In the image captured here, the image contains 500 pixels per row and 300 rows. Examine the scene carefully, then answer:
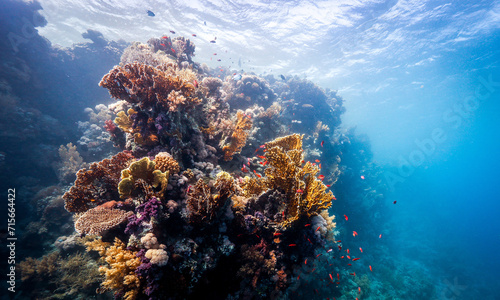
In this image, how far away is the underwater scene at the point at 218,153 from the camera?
3.55 metres

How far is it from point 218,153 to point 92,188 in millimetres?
3318

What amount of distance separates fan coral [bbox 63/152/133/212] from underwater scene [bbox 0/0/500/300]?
0.12 ft

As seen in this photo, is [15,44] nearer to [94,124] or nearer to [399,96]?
[94,124]

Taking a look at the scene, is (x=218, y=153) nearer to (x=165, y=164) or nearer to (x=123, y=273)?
(x=165, y=164)

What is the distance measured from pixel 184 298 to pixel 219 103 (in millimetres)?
6167

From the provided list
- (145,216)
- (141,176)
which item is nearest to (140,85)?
(141,176)

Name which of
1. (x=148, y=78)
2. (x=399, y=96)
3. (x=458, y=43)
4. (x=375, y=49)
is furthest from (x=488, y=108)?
(x=148, y=78)

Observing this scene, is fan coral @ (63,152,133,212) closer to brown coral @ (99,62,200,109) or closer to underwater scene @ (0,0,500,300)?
underwater scene @ (0,0,500,300)

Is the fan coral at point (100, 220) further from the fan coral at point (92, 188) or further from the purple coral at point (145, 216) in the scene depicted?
the fan coral at point (92, 188)

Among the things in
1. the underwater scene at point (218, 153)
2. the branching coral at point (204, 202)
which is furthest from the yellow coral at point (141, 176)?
the branching coral at point (204, 202)

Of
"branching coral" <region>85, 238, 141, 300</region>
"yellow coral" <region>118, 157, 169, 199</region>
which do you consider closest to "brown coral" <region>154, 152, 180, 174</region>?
"yellow coral" <region>118, 157, 169, 199</region>

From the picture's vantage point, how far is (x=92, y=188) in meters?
4.05

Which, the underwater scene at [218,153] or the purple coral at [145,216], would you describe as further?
the underwater scene at [218,153]

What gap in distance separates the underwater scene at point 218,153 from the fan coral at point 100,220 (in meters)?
0.03
